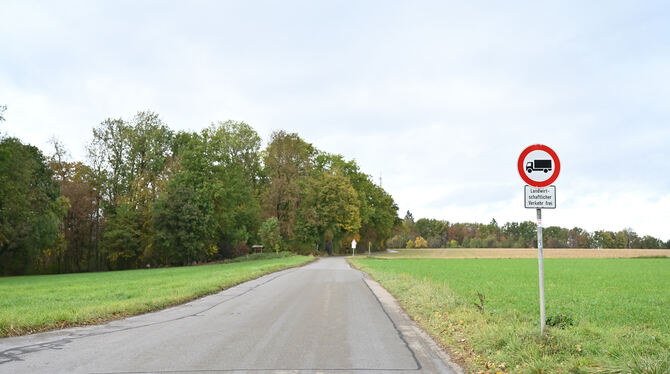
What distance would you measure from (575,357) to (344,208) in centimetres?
5803

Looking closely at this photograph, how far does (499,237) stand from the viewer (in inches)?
5891

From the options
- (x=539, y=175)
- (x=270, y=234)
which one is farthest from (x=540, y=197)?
(x=270, y=234)

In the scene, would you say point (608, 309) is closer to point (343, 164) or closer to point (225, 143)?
point (225, 143)

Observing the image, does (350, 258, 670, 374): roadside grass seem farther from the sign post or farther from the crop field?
the crop field

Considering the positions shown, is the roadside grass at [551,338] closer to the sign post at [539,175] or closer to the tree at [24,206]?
the sign post at [539,175]

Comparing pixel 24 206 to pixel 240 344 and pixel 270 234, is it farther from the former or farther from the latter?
pixel 240 344

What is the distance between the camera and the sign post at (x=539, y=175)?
688 cm

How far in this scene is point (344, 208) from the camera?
209 ft

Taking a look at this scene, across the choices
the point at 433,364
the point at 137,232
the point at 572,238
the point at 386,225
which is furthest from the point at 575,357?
the point at 572,238

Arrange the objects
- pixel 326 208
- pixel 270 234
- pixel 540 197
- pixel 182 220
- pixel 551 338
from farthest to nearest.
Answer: pixel 326 208 → pixel 270 234 → pixel 182 220 → pixel 540 197 → pixel 551 338

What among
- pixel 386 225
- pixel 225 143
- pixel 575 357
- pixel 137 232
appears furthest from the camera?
pixel 386 225

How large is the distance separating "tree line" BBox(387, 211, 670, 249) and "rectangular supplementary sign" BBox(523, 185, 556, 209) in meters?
117

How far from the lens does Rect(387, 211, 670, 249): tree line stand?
12825 cm

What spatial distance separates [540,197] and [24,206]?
4117cm
